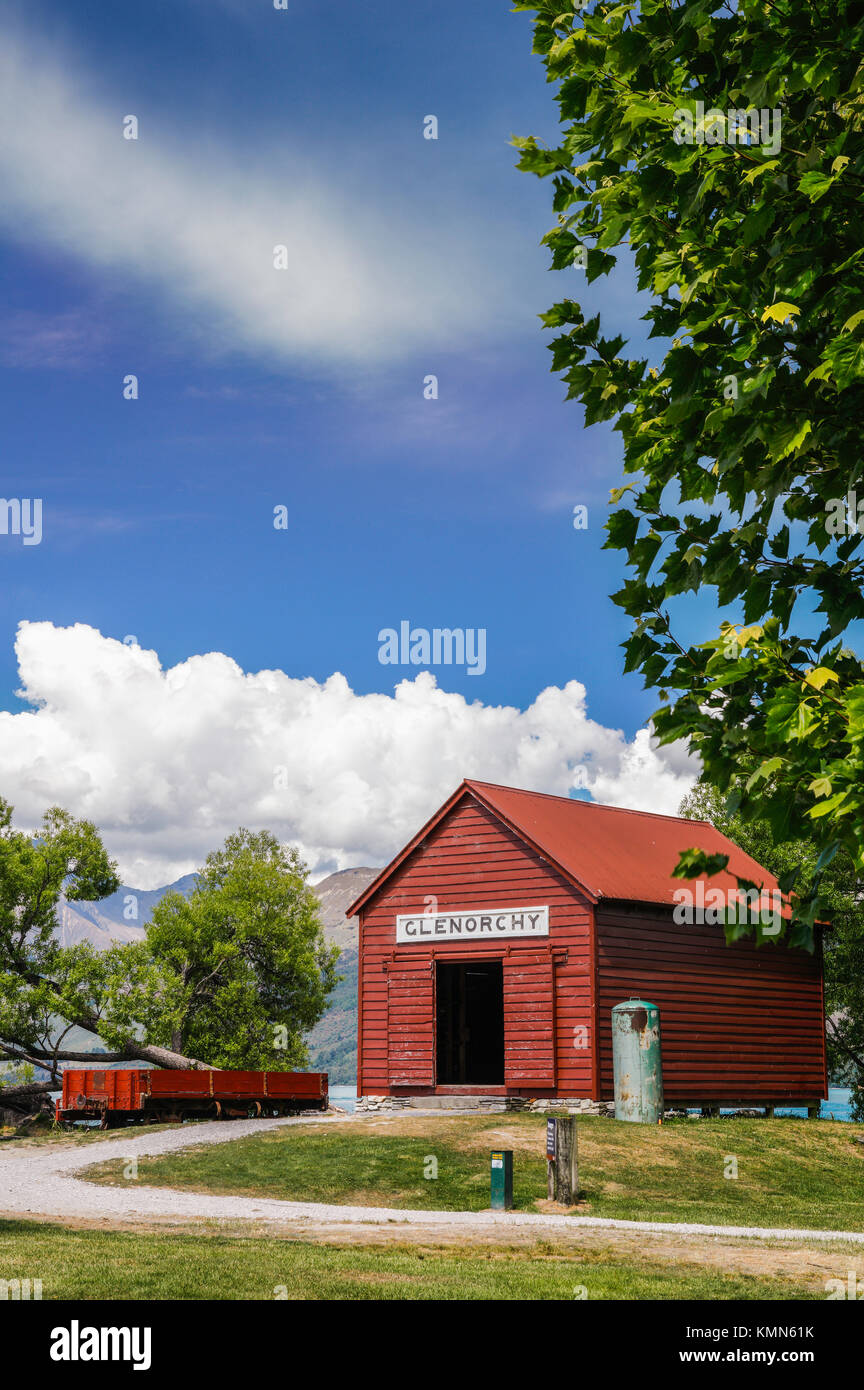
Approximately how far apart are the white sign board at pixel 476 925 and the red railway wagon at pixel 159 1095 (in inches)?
213

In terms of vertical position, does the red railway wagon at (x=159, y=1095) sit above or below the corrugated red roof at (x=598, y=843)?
below

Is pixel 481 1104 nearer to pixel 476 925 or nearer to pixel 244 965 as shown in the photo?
pixel 476 925

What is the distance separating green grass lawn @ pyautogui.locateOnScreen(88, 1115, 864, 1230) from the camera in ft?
61.4

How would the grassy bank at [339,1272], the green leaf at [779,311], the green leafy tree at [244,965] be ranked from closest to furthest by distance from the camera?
the green leaf at [779,311], the grassy bank at [339,1272], the green leafy tree at [244,965]

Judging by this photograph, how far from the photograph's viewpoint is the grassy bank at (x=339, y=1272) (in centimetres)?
948

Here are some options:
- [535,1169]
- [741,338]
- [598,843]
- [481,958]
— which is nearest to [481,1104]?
[481,958]

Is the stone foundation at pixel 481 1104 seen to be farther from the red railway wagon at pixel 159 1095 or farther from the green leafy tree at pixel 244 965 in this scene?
the green leafy tree at pixel 244 965

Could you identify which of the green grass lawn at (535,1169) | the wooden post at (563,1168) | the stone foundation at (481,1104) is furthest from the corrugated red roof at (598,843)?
the wooden post at (563,1168)

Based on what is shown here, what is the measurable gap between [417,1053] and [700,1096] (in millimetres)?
6970

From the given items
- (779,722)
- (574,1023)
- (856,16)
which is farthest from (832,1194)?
(856,16)

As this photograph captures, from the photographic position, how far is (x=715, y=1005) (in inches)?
1224

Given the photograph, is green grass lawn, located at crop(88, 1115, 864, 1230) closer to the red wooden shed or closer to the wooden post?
the wooden post

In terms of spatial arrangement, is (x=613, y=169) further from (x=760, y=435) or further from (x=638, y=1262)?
(x=638, y=1262)

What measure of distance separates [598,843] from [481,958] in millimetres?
4663
